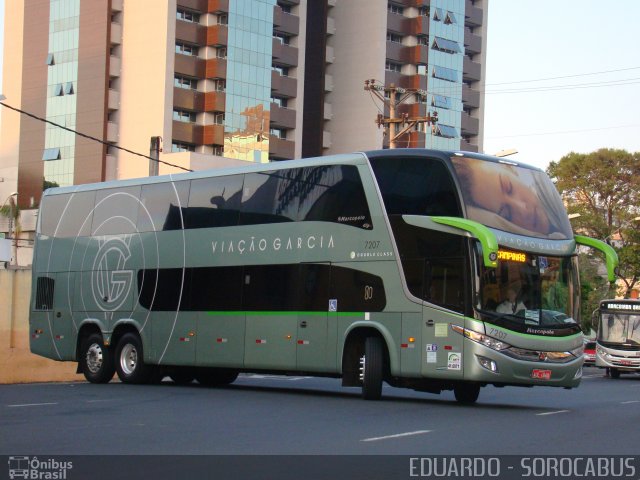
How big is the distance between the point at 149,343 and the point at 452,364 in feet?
26.0

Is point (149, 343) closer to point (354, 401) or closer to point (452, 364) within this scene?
point (354, 401)

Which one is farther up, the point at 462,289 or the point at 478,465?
the point at 462,289

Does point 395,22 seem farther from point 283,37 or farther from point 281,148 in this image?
point 281,148

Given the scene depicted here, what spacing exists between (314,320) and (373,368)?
6.05 feet

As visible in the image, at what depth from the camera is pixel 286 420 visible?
16.7 metres

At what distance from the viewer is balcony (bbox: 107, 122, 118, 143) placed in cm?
7675

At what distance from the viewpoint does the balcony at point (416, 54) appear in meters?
94.1

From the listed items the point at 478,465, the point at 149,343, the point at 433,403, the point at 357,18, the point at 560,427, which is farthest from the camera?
the point at 357,18

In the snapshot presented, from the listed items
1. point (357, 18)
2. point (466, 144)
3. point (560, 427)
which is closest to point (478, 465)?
point (560, 427)

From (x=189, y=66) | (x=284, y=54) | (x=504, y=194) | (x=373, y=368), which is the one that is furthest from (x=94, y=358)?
(x=284, y=54)

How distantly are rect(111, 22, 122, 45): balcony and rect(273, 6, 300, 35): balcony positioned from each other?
10.3m

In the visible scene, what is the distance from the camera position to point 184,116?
253 ft

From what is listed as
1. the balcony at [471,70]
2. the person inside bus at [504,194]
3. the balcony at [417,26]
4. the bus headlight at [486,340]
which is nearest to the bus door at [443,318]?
the bus headlight at [486,340]

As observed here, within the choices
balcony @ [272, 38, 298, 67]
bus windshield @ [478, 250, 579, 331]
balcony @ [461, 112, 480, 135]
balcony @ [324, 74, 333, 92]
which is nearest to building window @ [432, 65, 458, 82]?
balcony @ [461, 112, 480, 135]
